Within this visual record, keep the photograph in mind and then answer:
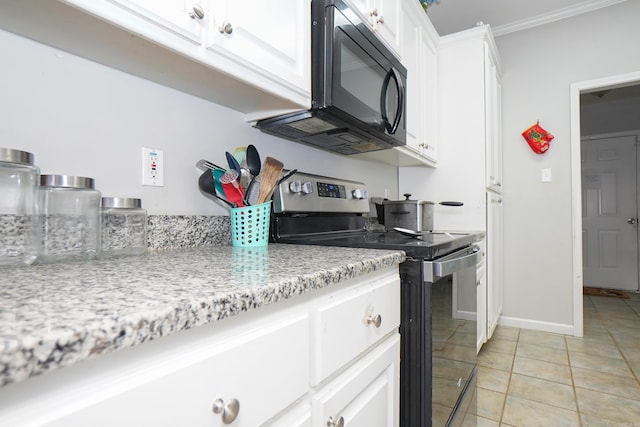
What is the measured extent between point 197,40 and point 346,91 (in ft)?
1.89

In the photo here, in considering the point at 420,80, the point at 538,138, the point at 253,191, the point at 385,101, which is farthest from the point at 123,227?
the point at 538,138

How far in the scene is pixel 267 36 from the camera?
3.07 ft

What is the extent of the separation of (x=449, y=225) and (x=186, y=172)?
72.5 inches

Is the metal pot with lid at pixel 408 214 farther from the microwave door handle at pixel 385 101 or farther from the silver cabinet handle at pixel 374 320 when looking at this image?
the silver cabinet handle at pixel 374 320

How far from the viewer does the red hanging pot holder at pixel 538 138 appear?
270 cm

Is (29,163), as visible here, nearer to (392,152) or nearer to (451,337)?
(451,337)

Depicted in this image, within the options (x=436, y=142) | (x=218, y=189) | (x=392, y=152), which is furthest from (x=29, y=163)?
(x=436, y=142)

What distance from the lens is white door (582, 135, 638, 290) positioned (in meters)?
4.30

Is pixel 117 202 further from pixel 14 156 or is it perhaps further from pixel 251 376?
pixel 251 376

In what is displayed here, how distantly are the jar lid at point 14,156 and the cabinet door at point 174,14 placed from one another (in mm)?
333

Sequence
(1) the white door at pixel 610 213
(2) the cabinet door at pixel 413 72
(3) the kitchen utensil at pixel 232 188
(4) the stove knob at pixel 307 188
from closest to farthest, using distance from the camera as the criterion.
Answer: (3) the kitchen utensil at pixel 232 188
(4) the stove knob at pixel 307 188
(2) the cabinet door at pixel 413 72
(1) the white door at pixel 610 213

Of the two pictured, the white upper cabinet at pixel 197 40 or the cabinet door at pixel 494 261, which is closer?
the white upper cabinet at pixel 197 40

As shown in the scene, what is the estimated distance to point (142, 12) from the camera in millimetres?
659

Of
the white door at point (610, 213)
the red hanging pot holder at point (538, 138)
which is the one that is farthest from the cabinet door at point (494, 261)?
the white door at point (610, 213)
